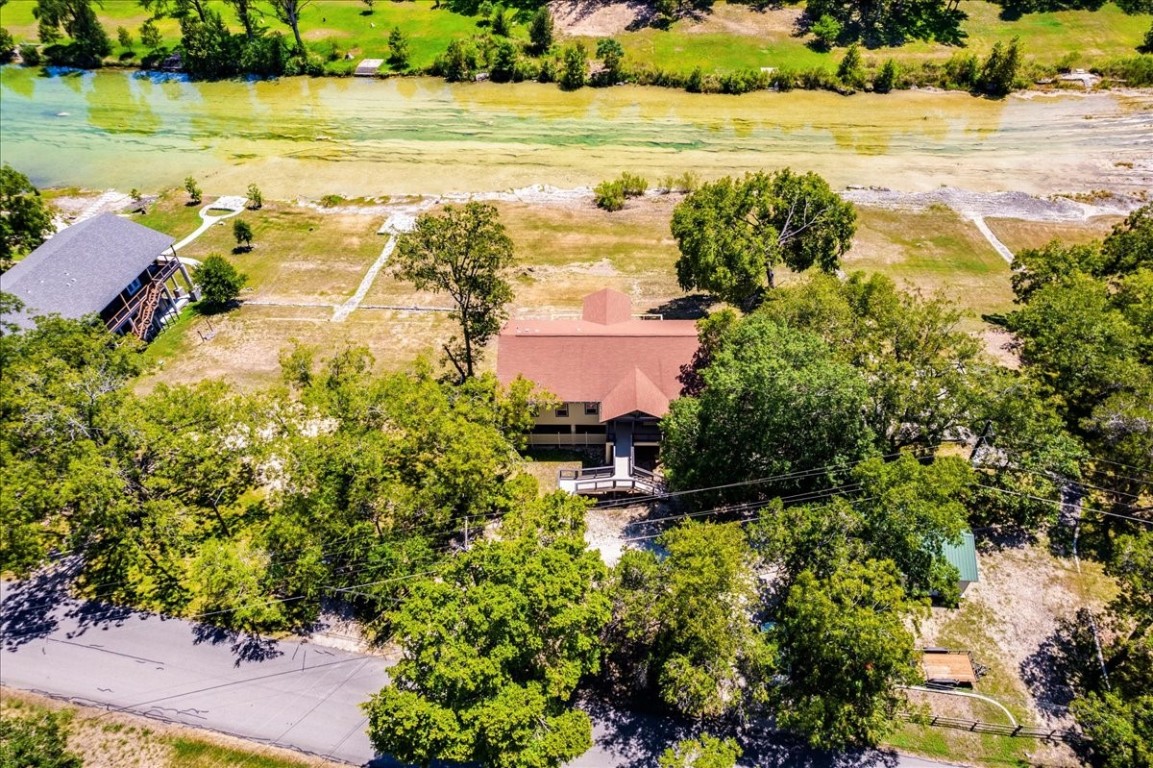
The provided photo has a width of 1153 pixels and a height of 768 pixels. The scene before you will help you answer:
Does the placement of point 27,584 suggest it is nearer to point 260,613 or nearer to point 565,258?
point 260,613

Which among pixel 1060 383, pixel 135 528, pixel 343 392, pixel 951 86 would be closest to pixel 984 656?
pixel 1060 383

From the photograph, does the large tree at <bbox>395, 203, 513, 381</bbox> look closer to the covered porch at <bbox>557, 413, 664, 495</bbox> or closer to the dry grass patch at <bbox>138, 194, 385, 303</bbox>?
the covered porch at <bbox>557, 413, 664, 495</bbox>

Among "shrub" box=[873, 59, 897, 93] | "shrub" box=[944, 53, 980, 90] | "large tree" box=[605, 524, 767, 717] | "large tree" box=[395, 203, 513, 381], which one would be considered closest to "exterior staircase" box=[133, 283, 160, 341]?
"large tree" box=[395, 203, 513, 381]

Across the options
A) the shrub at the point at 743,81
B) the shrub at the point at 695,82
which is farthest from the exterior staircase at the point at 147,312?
the shrub at the point at 743,81

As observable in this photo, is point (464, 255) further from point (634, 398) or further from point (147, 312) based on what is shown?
point (147, 312)

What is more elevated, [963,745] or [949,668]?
[949,668]

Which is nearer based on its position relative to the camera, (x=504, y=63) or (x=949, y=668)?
(x=949, y=668)

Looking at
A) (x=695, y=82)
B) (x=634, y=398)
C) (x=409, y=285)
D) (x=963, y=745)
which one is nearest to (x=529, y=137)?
(x=695, y=82)
